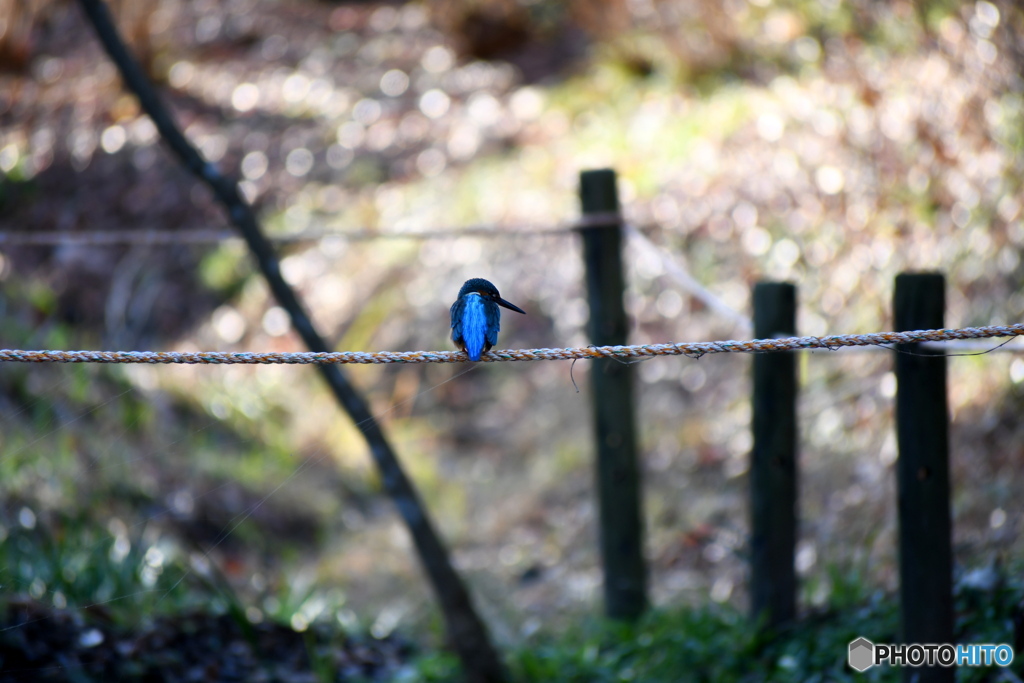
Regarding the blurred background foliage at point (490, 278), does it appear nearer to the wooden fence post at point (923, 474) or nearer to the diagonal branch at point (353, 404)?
the diagonal branch at point (353, 404)

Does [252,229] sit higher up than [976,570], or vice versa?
[252,229]

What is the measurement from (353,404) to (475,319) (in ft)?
3.89

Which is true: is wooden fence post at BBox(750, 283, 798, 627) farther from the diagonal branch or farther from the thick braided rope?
the diagonal branch

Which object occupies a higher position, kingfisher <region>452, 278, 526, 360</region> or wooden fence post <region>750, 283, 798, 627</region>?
kingfisher <region>452, 278, 526, 360</region>

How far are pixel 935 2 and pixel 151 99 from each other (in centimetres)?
472

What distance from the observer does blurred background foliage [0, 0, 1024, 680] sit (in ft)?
12.4

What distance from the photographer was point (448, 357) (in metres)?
1.74

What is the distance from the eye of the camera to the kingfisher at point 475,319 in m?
1.85

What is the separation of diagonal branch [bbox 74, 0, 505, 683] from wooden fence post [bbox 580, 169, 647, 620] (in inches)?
25.4

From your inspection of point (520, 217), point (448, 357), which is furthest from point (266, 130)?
point (448, 357)

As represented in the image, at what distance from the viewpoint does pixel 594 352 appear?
175 centimetres

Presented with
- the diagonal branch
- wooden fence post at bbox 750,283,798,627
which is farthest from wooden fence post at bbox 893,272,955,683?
the diagonal branch

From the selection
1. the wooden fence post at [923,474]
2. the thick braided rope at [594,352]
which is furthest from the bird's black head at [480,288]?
the wooden fence post at [923,474]

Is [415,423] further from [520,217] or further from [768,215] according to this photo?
[768,215]
